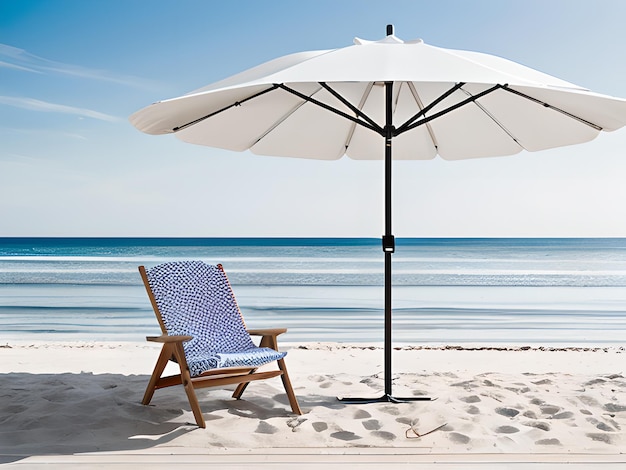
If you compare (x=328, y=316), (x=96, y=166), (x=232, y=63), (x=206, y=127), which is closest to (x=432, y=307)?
(x=328, y=316)

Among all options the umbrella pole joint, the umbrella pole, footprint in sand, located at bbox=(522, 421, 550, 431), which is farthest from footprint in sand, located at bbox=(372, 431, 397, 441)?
the umbrella pole joint

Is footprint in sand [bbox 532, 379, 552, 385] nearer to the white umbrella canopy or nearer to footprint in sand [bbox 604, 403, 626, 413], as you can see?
footprint in sand [bbox 604, 403, 626, 413]

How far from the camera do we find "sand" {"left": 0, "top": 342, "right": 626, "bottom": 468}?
10.3ft

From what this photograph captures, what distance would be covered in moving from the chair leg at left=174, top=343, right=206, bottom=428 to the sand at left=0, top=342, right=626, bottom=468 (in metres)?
0.07

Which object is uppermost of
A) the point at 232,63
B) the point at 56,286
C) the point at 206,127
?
the point at 232,63

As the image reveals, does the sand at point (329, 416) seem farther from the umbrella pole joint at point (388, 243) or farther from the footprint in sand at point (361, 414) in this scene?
the umbrella pole joint at point (388, 243)

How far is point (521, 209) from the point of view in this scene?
35.4 meters

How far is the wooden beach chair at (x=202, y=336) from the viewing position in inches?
138

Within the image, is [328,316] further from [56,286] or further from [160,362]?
[56,286]

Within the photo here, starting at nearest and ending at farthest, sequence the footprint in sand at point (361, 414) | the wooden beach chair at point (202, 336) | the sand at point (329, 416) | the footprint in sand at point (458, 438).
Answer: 1. the sand at point (329, 416)
2. the footprint in sand at point (458, 438)
3. the wooden beach chair at point (202, 336)
4. the footprint in sand at point (361, 414)

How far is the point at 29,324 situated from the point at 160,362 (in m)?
6.91

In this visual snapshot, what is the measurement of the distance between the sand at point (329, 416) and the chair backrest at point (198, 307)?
363 millimetres

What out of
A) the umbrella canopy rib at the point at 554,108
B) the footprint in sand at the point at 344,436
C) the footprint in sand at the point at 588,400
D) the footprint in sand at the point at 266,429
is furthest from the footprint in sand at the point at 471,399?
the umbrella canopy rib at the point at 554,108

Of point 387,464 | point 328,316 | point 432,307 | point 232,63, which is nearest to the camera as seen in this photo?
point 387,464
